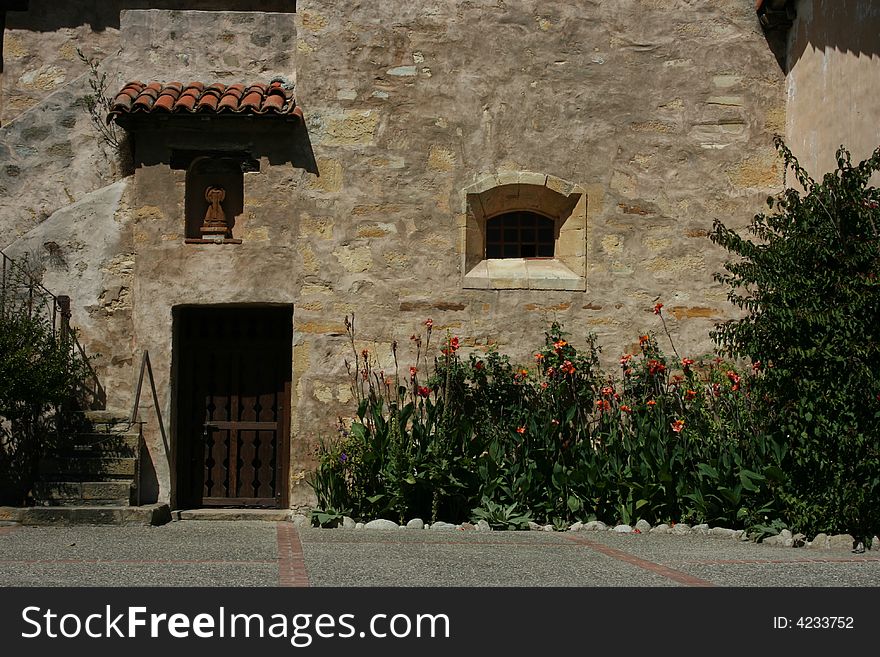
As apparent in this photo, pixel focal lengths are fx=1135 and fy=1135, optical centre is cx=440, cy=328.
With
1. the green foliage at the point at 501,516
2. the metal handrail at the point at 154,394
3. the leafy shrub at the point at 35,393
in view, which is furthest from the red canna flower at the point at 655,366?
the leafy shrub at the point at 35,393

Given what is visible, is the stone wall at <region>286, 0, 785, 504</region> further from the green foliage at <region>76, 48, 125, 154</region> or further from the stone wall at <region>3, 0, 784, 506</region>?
the green foliage at <region>76, 48, 125, 154</region>

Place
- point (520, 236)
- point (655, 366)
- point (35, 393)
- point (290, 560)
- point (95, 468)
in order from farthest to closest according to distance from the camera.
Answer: point (520, 236), point (655, 366), point (95, 468), point (35, 393), point (290, 560)

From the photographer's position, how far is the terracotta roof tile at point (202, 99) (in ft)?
32.9

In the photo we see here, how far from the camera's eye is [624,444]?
9.66 meters

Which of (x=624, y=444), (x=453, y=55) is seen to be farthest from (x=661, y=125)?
(x=624, y=444)

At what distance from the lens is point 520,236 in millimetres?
10867

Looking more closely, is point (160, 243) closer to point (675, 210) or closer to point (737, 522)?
point (675, 210)

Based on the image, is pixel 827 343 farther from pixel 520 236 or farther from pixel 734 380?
pixel 520 236

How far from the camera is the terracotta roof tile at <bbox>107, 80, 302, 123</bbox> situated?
1003cm

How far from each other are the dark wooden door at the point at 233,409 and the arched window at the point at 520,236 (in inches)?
81.4

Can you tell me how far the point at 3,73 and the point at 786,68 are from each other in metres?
7.57

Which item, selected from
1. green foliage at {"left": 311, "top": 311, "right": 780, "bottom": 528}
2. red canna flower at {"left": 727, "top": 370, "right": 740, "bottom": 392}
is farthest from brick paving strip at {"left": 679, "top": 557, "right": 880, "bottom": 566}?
red canna flower at {"left": 727, "top": 370, "right": 740, "bottom": 392}

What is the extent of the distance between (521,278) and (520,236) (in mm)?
585

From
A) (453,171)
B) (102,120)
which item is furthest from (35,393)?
(453,171)
